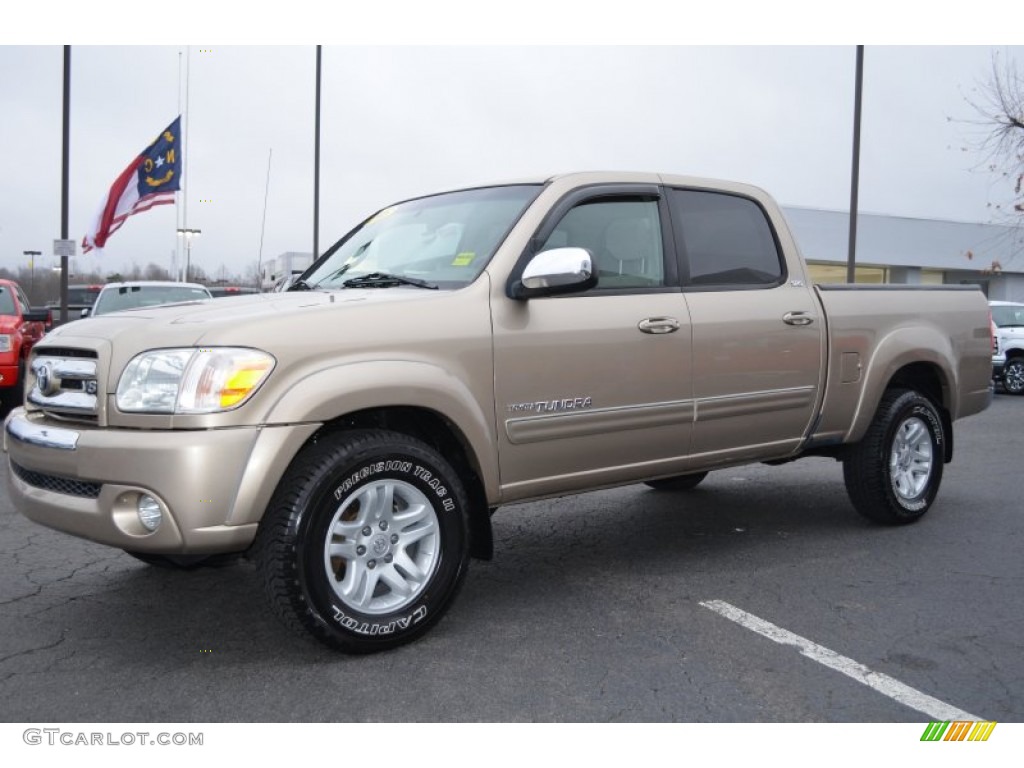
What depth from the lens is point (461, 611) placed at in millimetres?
4129

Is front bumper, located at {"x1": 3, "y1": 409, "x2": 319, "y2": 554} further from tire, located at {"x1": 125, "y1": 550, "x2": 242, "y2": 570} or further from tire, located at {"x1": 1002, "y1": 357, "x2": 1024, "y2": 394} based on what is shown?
tire, located at {"x1": 1002, "y1": 357, "x2": 1024, "y2": 394}

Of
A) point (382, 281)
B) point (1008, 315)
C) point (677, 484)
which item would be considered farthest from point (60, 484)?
point (1008, 315)

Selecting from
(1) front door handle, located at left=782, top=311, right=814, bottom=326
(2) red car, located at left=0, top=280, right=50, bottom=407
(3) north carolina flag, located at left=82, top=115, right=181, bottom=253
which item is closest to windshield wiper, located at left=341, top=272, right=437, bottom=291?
(1) front door handle, located at left=782, top=311, right=814, bottom=326

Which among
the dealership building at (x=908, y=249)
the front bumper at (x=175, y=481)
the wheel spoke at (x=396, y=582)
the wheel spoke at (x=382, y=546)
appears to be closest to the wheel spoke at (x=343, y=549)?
the wheel spoke at (x=382, y=546)

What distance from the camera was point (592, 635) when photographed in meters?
3.81

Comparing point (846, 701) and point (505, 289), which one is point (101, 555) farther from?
point (846, 701)

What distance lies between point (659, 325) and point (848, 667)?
5.60 feet

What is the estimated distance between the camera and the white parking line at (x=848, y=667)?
10.2 feet

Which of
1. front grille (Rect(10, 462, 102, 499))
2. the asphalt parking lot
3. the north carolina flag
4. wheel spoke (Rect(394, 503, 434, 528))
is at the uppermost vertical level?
the north carolina flag

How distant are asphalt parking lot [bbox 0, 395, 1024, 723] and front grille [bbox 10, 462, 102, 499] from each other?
2.08 ft

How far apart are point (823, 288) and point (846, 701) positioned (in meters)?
2.77

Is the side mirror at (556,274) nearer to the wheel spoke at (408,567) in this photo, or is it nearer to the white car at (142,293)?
the wheel spoke at (408,567)

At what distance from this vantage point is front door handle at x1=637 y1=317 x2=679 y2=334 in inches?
171
